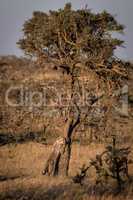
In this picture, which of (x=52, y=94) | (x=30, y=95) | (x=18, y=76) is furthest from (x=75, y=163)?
(x=18, y=76)

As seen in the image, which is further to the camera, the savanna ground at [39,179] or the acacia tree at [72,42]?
the acacia tree at [72,42]

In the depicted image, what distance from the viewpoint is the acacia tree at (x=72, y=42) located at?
57.1ft

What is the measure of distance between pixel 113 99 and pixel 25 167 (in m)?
7.13

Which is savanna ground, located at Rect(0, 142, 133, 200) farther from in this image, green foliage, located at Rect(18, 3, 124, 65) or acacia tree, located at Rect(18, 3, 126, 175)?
green foliage, located at Rect(18, 3, 124, 65)

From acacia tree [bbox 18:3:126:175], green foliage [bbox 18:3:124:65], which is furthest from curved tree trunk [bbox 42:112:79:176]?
green foliage [bbox 18:3:124:65]

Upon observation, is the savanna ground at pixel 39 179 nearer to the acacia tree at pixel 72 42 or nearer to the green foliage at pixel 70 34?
the acacia tree at pixel 72 42

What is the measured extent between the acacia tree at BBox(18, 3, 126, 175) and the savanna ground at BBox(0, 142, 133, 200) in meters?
2.80

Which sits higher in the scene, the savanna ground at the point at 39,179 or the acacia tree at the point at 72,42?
the acacia tree at the point at 72,42

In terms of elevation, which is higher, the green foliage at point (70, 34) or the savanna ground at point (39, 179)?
the green foliage at point (70, 34)

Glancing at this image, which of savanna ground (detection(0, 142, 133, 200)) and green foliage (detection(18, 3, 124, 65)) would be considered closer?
savanna ground (detection(0, 142, 133, 200))

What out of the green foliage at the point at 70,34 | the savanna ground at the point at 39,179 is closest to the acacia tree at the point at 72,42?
the green foliage at the point at 70,34

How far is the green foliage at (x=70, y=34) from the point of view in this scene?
17406 millimetres

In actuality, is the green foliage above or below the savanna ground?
above

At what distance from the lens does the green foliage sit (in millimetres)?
17406
